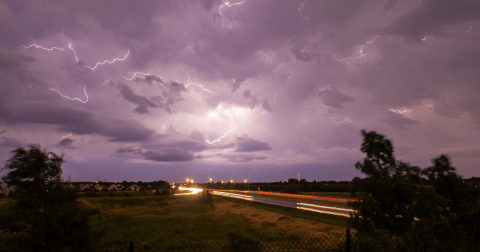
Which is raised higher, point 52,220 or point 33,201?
point 33,201

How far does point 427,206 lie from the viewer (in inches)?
342

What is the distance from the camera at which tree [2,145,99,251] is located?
25.0 feet

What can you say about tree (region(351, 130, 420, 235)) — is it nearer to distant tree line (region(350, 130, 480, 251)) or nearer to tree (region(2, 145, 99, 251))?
distant tree line (region(350, 130, 480, 251))

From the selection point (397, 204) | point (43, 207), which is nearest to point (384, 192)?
point (397, 204)

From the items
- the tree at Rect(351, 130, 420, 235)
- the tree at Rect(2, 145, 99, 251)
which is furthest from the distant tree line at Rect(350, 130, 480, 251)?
the tree at Rect(2, 145, 99, 251)

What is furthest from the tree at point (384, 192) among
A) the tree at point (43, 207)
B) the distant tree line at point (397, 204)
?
the tree at point (43, 207)

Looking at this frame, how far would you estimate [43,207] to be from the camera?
25.8ft

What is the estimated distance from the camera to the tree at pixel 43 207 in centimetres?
761

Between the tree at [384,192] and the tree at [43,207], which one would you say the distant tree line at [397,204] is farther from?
the tree at [43,207]

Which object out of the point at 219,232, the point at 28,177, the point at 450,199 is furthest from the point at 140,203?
the point at 450,199

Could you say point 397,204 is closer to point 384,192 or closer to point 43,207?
point 384,192

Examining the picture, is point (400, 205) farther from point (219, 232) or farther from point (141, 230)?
point (141, 230)

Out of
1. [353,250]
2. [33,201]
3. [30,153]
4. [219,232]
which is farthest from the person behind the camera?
[219,232]

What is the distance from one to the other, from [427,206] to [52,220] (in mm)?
12610
